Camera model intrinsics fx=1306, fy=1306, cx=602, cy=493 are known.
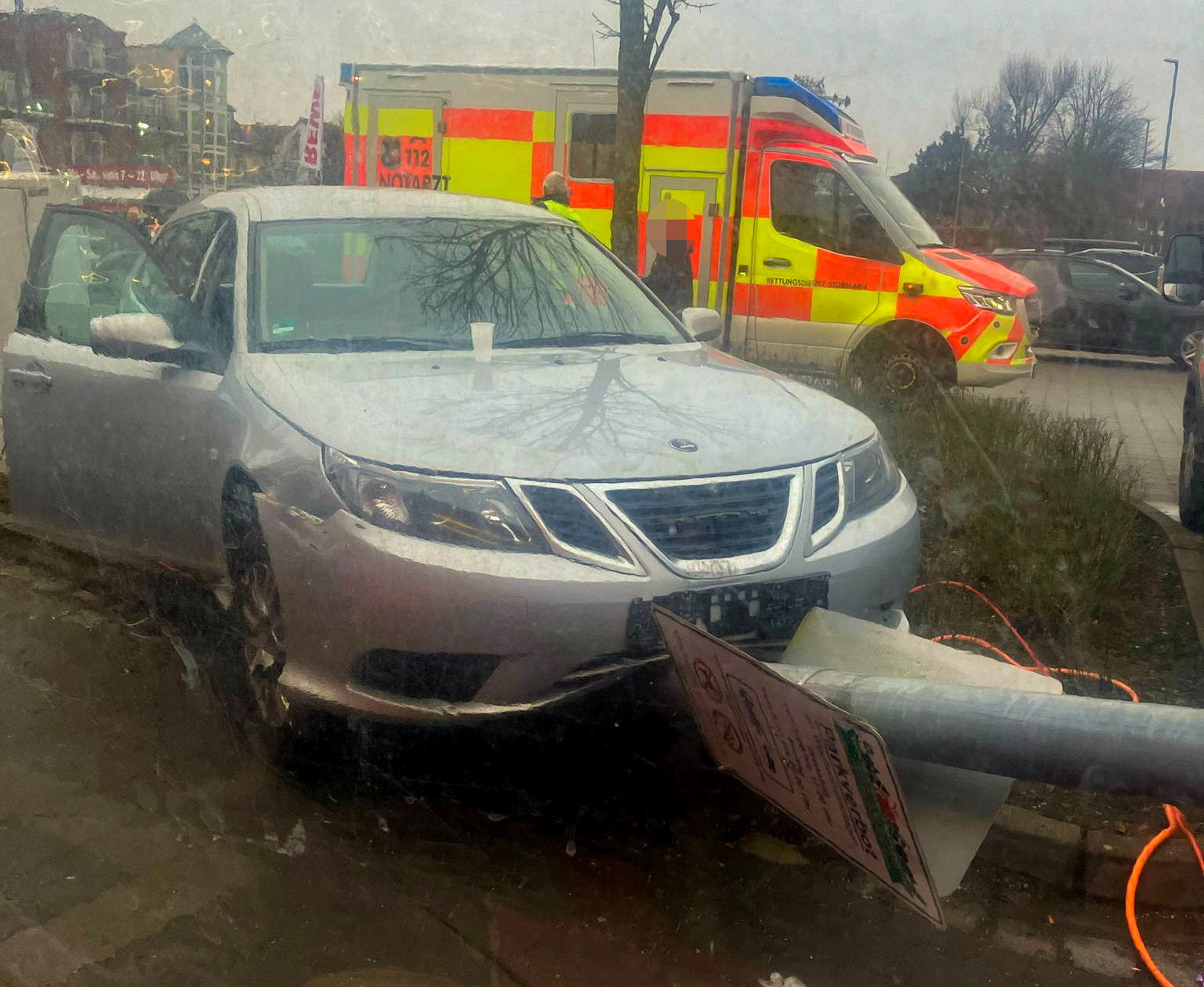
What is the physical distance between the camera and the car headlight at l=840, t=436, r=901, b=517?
3.32 meters

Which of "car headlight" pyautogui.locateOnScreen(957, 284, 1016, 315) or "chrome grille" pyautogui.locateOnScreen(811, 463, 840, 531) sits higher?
"car headlight" pyautogui.locateOnScreen(957, 284, 1016, 315)

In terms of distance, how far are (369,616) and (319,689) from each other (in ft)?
0.96

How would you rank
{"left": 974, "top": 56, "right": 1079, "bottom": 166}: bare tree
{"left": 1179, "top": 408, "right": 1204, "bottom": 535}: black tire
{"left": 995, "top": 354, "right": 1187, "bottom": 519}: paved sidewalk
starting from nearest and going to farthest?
{"left": 974, "top": 56, "right": 1079, "bottom": 166}: bare tree < {"left": 1179, "top": 408, "right": 1204, "bottom": 535}: black tire < {"left": 995, "top": 354, "right": 1187, "bottom": 519}: paved sidewalk

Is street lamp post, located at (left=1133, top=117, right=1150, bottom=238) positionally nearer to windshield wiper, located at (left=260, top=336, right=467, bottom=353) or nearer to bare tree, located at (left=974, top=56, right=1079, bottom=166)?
bare tree, located at (left=974, top=56, right=1079, bottom=166)

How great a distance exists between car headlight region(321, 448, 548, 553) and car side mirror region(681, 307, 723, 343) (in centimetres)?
168

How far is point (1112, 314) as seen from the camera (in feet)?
52.3

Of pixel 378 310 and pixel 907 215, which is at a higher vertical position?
pixel 907 215

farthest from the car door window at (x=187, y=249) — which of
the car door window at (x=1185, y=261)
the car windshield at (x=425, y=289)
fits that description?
the car door window at (x=1185, y=261)

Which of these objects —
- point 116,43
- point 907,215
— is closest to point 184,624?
point 116,43

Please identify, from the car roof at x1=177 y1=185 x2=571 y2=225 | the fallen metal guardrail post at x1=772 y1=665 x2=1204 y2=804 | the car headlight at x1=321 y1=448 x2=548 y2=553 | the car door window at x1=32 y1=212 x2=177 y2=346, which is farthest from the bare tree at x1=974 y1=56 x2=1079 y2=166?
the fallen metal guardrail post at x1=772 y1=665 x2=1204 y2=804

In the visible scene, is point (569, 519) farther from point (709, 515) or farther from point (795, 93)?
point (795, 93)

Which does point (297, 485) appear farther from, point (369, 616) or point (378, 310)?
point (378, 310)

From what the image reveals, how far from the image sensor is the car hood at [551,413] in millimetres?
2959

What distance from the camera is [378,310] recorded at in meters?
3.78
